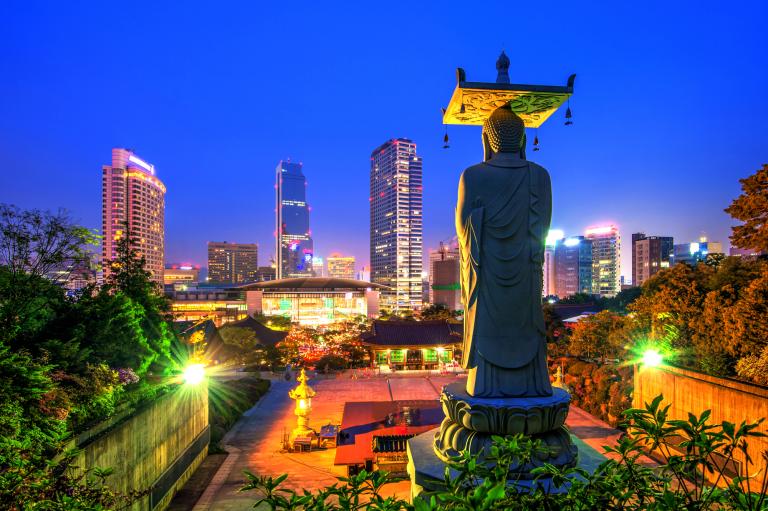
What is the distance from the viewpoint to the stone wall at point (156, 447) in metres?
6.77

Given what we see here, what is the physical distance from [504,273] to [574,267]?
12027cm

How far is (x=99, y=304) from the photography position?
9.02 m

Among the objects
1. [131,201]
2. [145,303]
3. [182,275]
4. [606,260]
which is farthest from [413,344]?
[182,275]

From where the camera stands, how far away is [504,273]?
5566 millimetres

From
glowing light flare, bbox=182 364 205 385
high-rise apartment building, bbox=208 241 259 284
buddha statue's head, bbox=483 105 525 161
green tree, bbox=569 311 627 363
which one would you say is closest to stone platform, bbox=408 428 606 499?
buddha statue's head, bbox=483 105 525 161

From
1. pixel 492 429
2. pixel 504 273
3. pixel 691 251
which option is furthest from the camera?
pixel 691 251

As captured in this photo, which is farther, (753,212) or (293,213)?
(293,213)

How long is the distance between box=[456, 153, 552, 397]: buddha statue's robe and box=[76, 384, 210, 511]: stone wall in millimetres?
5201

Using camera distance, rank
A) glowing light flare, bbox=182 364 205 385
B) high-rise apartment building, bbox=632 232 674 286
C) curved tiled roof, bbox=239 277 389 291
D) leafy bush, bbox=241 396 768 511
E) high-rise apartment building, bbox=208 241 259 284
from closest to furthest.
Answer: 1. leafy bush, bbox=241 396 768 511
2. glowing light flare, bbox=182 364 205 385
3. curved tiled roof, bbox=239 277 389 291
4. high-rise apartment building, bbox=632 232 674 286
5. high-rise apartment building, bbox=208 241 259 284

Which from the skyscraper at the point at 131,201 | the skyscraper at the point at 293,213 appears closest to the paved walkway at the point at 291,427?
the skyscraper at the point at 131,201

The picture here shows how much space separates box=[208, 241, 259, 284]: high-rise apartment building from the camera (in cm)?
19050

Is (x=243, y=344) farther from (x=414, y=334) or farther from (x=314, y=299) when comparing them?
(x=314, y=299)

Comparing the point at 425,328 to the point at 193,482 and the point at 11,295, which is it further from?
the point at 11,295

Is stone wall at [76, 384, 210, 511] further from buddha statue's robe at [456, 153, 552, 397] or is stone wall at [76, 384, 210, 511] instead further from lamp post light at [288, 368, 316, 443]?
buddha statue's robe at [456, 153, 552, 397]
